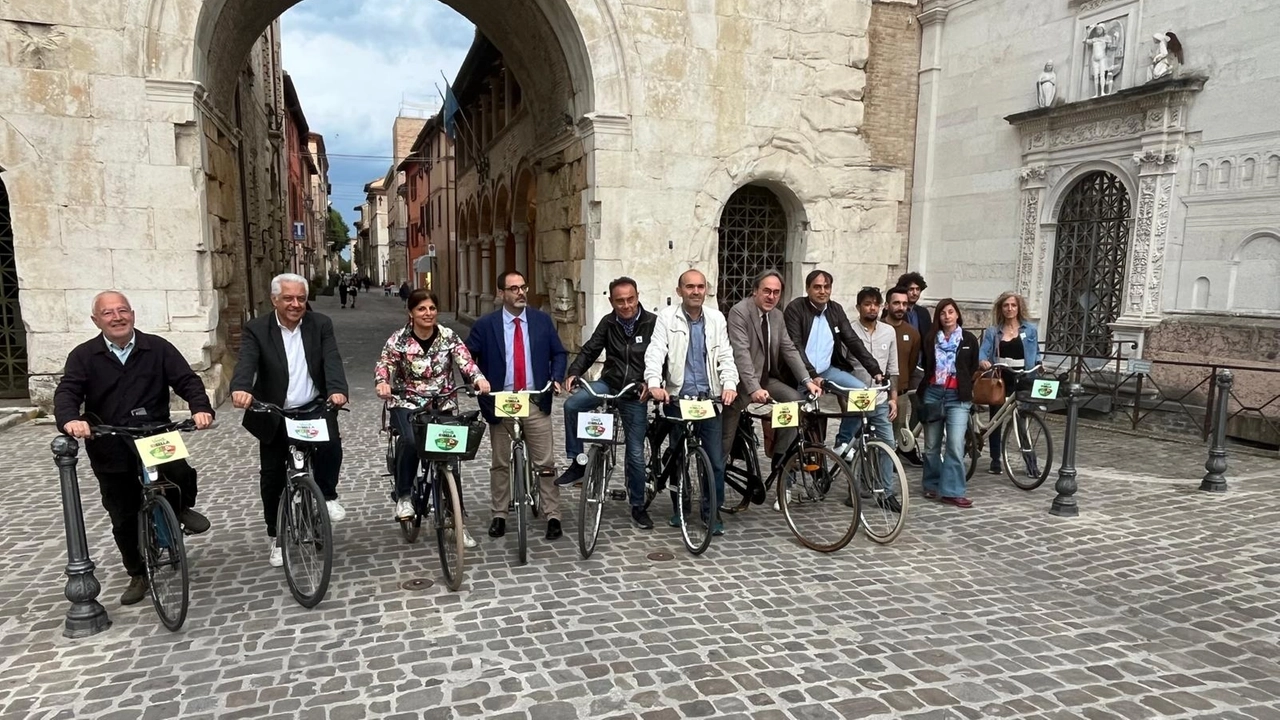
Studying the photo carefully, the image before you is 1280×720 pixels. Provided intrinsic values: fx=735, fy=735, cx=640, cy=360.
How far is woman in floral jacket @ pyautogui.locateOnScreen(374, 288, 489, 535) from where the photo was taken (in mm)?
4613

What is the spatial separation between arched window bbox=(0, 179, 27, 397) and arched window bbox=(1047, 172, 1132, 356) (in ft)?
43.8

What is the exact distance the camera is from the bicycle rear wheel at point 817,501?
4.87 m

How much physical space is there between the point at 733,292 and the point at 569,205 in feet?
9.83

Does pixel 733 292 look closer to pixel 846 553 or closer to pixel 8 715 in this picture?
pixel 846 553

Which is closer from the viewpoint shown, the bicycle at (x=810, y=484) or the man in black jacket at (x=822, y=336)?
the bicycle at (x=810, y=484)

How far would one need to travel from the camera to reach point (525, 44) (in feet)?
39.7

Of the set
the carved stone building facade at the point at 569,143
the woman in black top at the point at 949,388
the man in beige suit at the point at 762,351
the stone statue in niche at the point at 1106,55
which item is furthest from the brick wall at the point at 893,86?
the man in beige suit at the point at 762,351

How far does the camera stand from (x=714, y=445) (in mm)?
5031

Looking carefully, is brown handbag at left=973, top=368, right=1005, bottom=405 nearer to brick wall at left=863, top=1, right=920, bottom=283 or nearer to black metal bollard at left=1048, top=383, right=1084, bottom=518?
black metal bollard at left=1048, top=383, right=1084, bottom=518

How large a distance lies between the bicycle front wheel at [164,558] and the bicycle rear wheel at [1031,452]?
6310 millimetres

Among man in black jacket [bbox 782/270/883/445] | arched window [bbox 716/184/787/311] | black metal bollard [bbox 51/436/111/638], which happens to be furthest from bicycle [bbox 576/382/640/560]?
arched window [bbox 716/184/787/311]

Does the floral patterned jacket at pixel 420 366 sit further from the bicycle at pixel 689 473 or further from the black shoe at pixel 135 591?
the black shoe at pixel 135 591

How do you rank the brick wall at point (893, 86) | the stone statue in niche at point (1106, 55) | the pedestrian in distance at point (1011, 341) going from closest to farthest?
the pedestrian in distance at point (1011, 341), the stone statue in niche at point (1106, 55), the brick wall at point (893, 86)

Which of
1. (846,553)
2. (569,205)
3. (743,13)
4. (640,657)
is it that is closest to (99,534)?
(640,657)
